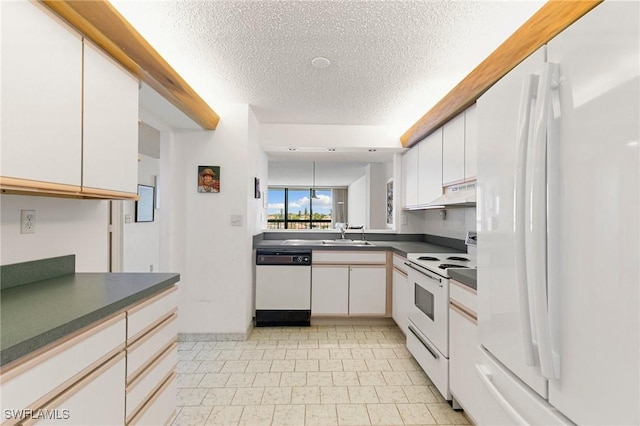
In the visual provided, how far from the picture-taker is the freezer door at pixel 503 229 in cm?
86

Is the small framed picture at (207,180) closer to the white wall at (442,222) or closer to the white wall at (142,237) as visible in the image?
the white wall at (142,237)

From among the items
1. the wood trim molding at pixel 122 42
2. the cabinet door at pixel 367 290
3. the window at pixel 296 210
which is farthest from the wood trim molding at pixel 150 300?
the window at pixel 296 210

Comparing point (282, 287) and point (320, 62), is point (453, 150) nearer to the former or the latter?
point (320, 62)

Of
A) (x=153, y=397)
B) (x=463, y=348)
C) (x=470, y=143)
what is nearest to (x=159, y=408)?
(x=153, y=397)

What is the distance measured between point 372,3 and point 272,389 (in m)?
2.45

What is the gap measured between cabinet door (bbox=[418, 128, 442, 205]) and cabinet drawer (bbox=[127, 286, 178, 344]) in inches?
89.3

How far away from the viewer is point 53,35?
1127 millimetres

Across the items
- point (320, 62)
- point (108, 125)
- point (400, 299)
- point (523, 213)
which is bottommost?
point (400, 299)

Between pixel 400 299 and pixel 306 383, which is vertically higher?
pixel 400 299

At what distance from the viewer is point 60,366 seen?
34.0 inches

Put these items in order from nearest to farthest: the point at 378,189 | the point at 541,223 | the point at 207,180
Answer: the point at 541,223 < the point at 207,180 < the point at 378,189

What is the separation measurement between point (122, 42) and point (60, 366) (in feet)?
4.72

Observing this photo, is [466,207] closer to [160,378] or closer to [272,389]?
[272,389]

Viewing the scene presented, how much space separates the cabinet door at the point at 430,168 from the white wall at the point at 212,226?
1.79m
